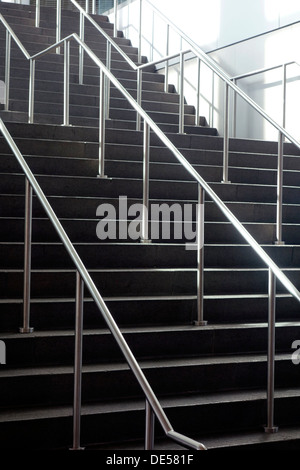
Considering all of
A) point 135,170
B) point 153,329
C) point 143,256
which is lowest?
point 153,329

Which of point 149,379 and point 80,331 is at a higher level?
point 80,331

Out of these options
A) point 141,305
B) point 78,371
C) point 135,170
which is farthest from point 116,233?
point 78,371

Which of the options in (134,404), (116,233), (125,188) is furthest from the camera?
(125,188)

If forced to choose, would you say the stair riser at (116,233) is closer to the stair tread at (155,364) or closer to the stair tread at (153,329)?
the stair tread at (153,329)

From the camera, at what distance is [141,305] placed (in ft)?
13.2

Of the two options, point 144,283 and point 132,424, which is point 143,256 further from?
point 132,424

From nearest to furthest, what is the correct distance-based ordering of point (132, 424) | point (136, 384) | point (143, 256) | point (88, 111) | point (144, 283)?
1. point (132, 424)
2. point (136, 384)
3. point (144, 283)
4. point (143, 256)
5. point (88, 111)

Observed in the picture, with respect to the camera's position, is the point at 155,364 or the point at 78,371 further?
the point at 155,364

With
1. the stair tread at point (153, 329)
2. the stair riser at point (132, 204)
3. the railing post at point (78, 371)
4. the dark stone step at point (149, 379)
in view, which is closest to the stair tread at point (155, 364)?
the dark stone step at point (149, 379)

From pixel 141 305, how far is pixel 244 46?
4810 millimetres

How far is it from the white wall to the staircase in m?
1.55

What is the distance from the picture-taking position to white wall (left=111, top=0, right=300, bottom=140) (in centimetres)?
732

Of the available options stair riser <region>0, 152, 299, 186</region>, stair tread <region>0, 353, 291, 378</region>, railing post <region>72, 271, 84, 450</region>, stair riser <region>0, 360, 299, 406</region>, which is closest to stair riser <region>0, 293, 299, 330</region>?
stair tread <region>0, 353, 291, 378</region>
